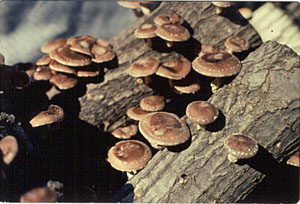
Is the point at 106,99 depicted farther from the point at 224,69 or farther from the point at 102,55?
the point at 224,69

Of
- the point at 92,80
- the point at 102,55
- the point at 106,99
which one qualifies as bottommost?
the point at 106,99

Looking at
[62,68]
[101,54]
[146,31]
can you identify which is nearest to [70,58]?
[62,68]

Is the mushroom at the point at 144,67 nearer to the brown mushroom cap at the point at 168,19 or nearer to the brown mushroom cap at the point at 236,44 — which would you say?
the brown mushroom cap at the point at 168,19

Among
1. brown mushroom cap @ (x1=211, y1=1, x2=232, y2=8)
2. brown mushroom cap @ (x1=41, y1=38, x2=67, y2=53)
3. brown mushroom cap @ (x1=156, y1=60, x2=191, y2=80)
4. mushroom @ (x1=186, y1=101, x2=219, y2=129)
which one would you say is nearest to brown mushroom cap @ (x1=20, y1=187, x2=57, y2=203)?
mushroom @ (x1=186, y1=101, x2=219, y2=129)

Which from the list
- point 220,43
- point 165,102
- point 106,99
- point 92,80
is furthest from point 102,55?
point 220,43

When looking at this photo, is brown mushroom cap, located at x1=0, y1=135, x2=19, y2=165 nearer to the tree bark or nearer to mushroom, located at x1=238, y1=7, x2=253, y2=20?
the tree bark

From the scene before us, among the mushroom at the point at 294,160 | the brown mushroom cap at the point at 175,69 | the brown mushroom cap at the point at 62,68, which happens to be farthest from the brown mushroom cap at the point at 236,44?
the brown mushroom cap at the point at 62,68
